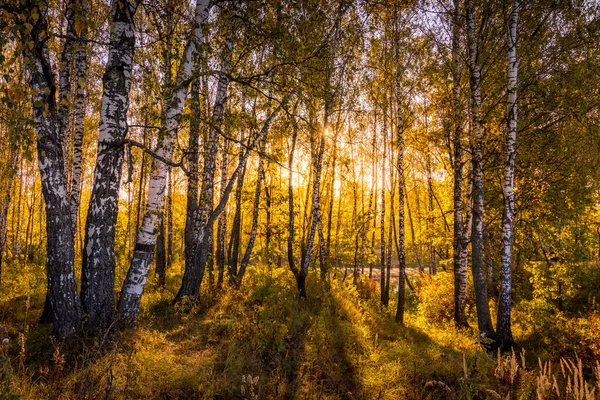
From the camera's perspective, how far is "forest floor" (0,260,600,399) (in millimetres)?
3549

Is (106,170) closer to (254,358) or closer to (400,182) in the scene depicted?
(254,358)

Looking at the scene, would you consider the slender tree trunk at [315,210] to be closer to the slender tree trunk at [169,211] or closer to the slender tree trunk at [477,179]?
the slender tree trunk at [477,179]

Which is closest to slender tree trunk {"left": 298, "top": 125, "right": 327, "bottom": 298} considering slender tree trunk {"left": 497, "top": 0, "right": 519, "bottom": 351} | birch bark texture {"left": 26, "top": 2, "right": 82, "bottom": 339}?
slender tree trunk {"left": 497, "top": 0, "right": 519, "bottom": 351}

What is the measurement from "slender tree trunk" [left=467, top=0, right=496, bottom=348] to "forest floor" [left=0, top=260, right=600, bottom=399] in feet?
3.21

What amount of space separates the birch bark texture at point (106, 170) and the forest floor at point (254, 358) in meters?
0.66

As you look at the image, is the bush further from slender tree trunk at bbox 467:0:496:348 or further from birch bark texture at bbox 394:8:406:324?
slender tree trunk at bbox 467:0:496:348

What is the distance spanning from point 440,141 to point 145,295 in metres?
9.09

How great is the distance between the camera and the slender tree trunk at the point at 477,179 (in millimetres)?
7484

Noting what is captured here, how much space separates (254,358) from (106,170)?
3770mm

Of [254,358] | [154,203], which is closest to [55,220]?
[154,203]

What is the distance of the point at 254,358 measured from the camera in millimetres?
4828

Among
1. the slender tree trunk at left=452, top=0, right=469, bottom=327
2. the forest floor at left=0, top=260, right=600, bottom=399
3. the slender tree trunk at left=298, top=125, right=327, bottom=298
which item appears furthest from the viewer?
the slender tree trunk at left=298, top=125, right=327, bottom=298

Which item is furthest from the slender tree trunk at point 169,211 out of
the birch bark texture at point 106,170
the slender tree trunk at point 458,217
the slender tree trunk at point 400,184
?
the slender tree trunk at point 458,217

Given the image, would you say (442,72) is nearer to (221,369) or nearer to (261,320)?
(261,320)
